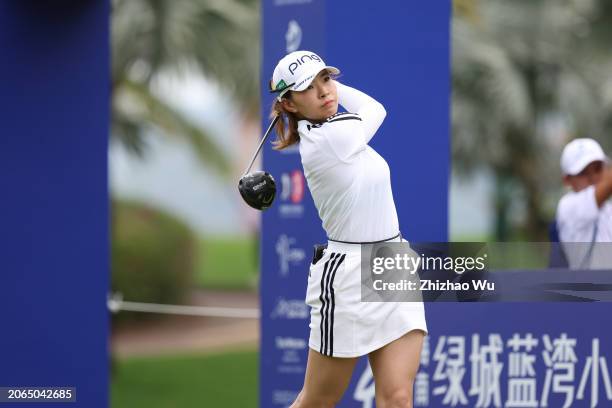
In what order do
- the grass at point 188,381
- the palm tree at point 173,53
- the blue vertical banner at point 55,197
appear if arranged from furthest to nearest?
the palm tree at point 173,53, the grass at point 188,381, the blue vertical banner at point 55,197

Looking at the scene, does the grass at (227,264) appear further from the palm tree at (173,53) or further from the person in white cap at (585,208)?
the person in white cap at (585,208)

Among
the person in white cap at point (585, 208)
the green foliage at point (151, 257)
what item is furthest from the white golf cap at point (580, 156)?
the green foliage at point (151, 257)

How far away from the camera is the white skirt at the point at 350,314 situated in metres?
5.41

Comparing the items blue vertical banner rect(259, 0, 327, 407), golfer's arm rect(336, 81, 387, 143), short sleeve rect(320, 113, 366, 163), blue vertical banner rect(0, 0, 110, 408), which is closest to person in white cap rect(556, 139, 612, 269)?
blue vertical banner rect(259, 0, 327, 407)

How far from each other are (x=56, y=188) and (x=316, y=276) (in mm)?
2126

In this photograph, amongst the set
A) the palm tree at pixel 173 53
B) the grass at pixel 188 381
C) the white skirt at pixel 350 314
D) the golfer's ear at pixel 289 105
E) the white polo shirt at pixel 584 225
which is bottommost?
the grass at pixel 188 381

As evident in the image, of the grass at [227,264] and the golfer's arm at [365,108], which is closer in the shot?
the golfer's arm at [365,108]

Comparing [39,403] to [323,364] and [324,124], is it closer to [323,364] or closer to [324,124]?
[323,364]

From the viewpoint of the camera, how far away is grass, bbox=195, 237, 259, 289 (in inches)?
1009

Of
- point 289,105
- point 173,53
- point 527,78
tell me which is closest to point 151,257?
point 173,53

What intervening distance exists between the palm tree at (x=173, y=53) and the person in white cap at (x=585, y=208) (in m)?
7.82

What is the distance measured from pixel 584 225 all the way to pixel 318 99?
2611 mm

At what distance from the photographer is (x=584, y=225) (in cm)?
752

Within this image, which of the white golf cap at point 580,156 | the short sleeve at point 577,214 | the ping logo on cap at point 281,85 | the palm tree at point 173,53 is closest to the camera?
the ping logo on cap at point 281,85
